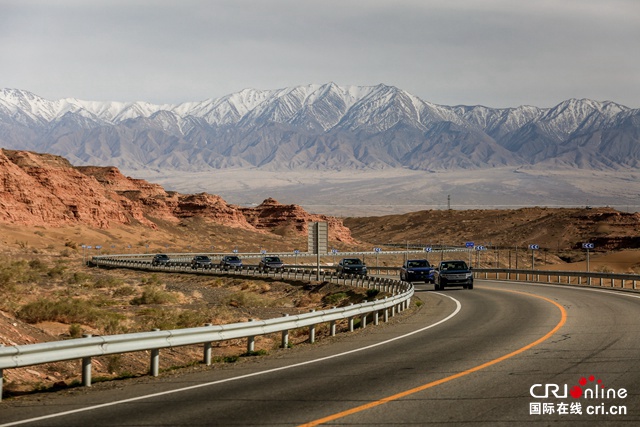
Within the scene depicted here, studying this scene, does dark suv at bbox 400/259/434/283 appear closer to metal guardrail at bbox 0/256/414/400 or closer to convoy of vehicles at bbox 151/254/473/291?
convoy of vehicles at bbox 151/254/473/291

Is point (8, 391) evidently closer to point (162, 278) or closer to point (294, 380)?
point (294, 380)

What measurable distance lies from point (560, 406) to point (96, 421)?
18.5 feet

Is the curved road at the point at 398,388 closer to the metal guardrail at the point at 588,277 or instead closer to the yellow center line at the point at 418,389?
the yellow center line at the point at 418,389

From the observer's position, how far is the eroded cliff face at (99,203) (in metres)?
115

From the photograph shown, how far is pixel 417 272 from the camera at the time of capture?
52.7 m

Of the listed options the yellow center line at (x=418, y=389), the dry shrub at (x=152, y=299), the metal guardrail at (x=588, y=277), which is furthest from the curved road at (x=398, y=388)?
the metal guardrail at (x=588, y=277)

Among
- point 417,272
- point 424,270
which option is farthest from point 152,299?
point 424,270

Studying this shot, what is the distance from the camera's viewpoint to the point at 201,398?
12195mm

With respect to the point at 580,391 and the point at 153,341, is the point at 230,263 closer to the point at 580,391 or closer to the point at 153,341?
the point at 153,341

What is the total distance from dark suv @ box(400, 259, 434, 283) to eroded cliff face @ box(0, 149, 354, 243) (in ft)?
233

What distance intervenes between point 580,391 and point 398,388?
98.1 inches

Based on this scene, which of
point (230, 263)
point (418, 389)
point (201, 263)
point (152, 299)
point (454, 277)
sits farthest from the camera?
point (201, 263)

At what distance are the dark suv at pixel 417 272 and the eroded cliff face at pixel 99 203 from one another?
233ft

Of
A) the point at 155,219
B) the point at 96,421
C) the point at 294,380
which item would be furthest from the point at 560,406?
the point at 155,219
